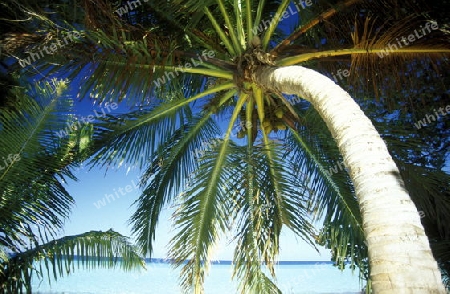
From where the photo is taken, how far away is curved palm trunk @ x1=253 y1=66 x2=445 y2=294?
1.54 metres

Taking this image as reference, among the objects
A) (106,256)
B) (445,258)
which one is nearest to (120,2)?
(106,256)

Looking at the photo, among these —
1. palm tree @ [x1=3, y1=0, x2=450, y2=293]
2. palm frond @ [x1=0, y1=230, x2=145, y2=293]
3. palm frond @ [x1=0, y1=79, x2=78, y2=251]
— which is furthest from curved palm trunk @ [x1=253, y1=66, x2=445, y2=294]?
palm frond @ [x1=0, y1=79, x2=78, y2=251]

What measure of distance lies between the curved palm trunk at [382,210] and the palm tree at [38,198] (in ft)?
9.63

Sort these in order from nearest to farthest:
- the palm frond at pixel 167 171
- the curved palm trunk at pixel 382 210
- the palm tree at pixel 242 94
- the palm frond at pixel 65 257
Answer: the curved palm trunk at pixel 382 210
the palm tree at pixel 242 94
the palm frond at pixel 65 257
the palm frond at pixel 167 171

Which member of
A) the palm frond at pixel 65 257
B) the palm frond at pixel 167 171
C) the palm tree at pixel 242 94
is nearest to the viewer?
the palm tree at pixel 242 94

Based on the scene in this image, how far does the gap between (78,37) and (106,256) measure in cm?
233

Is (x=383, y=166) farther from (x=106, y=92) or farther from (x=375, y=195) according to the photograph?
(x=106, y=92)

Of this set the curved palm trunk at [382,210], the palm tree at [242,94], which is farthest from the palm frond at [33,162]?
the curved palm trunk at [382,210]

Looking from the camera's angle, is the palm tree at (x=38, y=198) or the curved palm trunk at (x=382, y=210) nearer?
the curved palm trunk at (x=382, y=210)

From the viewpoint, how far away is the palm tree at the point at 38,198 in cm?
396

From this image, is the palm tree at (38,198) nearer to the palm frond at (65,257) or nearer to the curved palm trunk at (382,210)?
the palm frond at (65,257)

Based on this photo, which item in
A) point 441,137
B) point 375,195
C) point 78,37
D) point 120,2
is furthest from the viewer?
point 441,137

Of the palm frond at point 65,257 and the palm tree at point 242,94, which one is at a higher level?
the palm tree at point 242,94

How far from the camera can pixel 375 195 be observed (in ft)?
6.16
